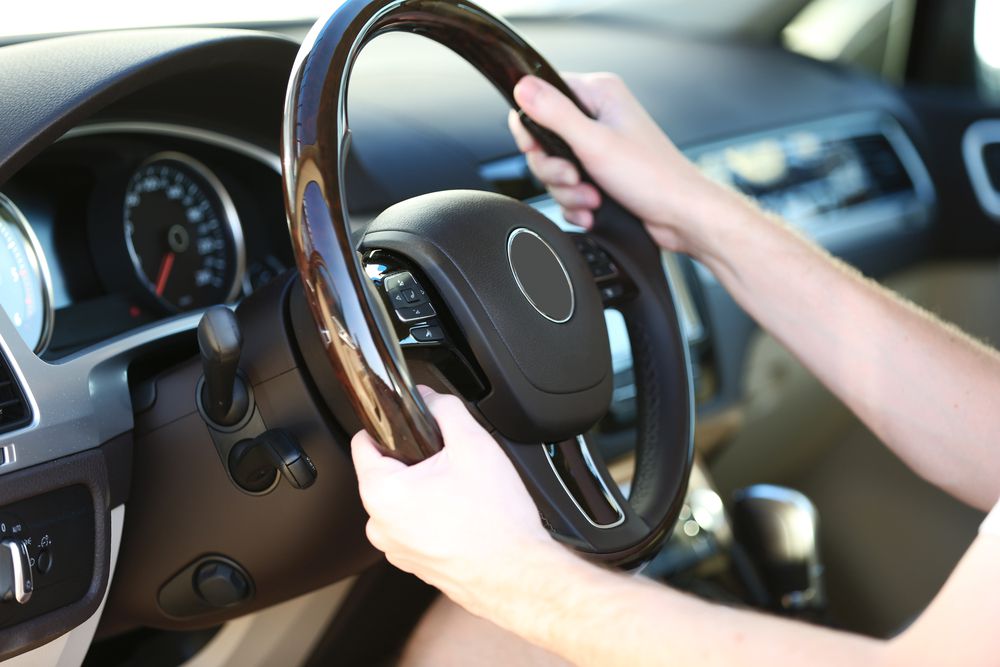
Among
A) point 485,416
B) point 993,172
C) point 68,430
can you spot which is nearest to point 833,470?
point 993,172

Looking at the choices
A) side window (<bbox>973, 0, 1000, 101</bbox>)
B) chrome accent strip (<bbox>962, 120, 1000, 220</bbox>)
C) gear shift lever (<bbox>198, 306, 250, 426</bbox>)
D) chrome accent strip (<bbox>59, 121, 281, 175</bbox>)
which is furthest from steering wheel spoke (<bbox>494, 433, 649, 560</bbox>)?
side window (<bbox>973, 0, 1000, 101</bbox>)

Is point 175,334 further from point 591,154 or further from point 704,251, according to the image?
point 704,251

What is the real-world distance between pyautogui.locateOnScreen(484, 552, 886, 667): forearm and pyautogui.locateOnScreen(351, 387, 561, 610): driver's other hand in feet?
0.07

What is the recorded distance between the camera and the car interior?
0.83m

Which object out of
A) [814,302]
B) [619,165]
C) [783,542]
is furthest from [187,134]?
[783,542]

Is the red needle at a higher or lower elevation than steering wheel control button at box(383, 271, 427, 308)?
lower

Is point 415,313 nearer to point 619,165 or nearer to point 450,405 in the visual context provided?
point 450,405

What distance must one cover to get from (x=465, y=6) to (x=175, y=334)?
1.36 feet

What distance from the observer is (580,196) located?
117 centimetres

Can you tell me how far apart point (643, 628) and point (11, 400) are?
1.71ft

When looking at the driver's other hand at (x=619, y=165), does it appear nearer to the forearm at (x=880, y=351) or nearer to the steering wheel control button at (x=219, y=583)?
the forearm at (x=880, y=351)

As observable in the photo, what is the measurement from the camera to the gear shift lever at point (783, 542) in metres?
1.64

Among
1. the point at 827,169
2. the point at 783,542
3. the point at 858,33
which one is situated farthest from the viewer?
the point at 858,33

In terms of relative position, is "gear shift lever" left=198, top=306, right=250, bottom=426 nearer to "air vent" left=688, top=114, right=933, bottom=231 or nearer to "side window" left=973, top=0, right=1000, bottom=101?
"air vent" left=688, top=114, right=933, bottom=231
